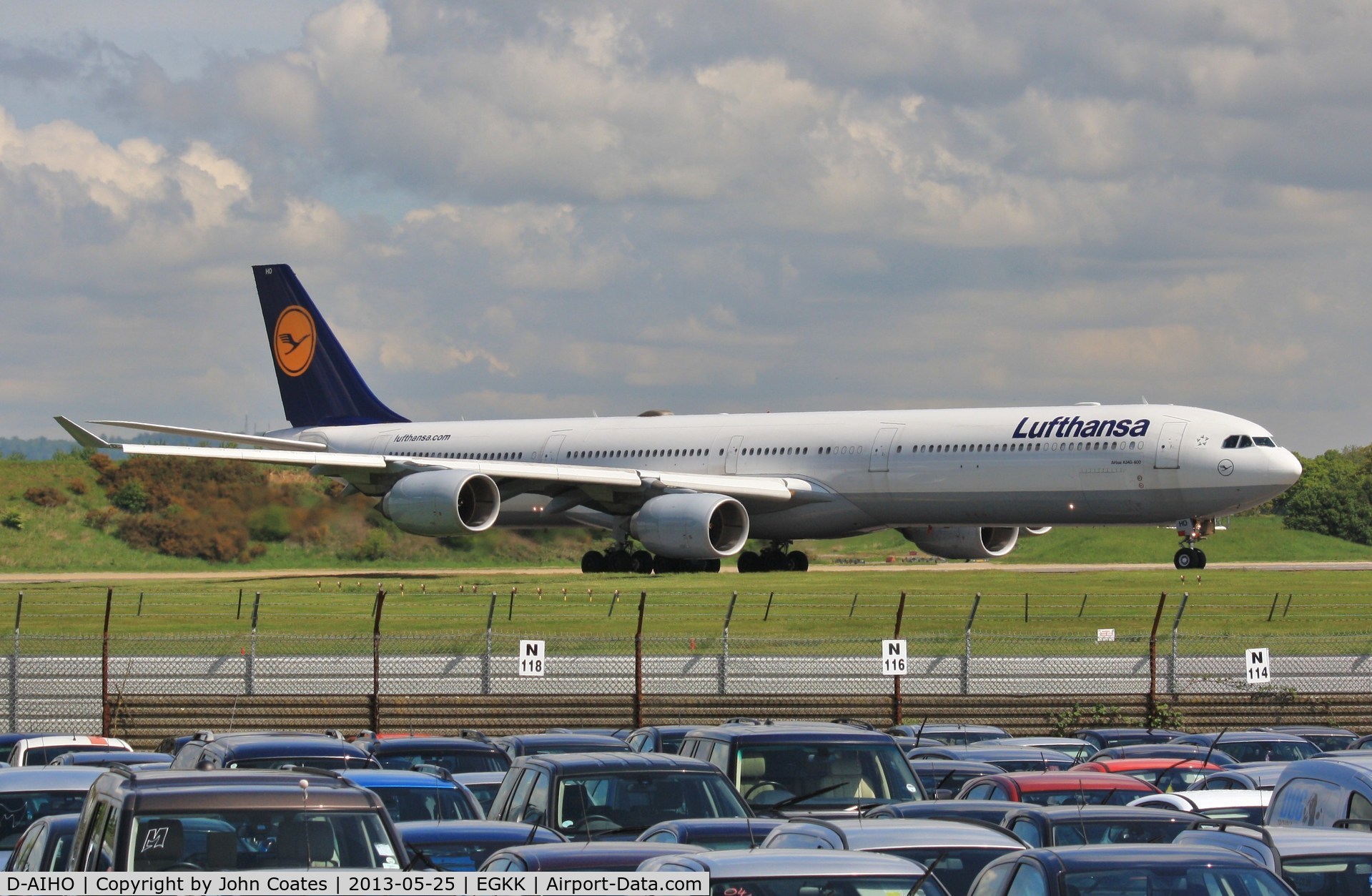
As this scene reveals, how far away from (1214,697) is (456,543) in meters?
29.3

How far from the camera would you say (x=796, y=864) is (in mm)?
7227

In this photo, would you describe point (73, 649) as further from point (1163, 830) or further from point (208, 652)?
point (1163, 830)

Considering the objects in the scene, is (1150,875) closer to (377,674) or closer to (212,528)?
(377,674)

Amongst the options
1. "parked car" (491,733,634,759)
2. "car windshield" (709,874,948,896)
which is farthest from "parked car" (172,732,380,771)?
"car windshield" (709,874,948,896)

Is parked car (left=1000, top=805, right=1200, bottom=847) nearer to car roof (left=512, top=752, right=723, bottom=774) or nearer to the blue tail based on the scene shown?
car roof (left=512, top=752, right=723, bottom=774)

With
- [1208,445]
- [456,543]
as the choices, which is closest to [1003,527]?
[1208,445]

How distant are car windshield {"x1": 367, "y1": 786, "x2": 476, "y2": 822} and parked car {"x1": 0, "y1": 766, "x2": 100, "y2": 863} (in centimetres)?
194

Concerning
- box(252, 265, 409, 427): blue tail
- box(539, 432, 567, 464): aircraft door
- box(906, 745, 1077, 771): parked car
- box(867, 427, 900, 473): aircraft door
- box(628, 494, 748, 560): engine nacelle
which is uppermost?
box(252, 265, 409, 427): blue tail

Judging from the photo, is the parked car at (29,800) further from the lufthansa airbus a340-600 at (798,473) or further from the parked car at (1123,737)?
the lufthansa airbus a340-600 at (798,473)

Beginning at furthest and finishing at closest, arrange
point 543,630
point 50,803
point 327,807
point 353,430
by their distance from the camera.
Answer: point 353,430 → point 543,630 → point 50,803 → point 327,807

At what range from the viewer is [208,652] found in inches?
1036

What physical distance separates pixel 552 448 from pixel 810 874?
4165 cm

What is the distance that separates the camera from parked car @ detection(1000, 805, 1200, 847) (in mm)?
9375
